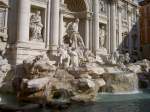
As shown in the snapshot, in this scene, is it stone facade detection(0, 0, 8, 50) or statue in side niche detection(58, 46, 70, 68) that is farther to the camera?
stone facade detection(0, 0, 8, 50)

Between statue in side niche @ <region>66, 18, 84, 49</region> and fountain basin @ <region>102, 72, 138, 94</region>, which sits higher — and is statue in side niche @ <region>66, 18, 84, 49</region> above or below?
above

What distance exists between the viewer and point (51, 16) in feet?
50.0

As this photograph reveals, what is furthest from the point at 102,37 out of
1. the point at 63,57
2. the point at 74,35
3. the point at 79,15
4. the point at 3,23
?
the point at 3,23

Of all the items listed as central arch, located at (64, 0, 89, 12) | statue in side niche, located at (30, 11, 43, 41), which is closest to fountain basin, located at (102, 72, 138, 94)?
statue in side niche, located at (30, 11, 43, 41)

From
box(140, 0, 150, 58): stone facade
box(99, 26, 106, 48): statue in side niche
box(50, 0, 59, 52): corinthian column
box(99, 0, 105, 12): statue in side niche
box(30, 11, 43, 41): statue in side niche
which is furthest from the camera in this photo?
box(140, 0, 150, 58): stone facade

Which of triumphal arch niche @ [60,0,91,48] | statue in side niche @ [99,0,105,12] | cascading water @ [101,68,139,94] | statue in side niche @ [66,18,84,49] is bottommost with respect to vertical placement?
cascading water @ [101,68,139,94]

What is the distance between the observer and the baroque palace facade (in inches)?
538

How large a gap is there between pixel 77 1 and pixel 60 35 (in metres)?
3.44

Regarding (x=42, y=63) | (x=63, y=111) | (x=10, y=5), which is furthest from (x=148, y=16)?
(x=63, y=111)

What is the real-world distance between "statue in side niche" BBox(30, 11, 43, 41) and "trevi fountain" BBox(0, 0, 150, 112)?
2.2 inches

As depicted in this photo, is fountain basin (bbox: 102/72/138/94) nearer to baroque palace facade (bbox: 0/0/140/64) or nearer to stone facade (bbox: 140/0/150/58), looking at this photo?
baroque palace facade (bbox: 0/0/140/64)

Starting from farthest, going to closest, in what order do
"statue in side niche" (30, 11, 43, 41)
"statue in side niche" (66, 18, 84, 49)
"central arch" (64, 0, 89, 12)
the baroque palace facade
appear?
Answer: 1. "central arch" (64, 0, 89, 12)
2. "statue in side niche" (66, 18, 84, 49)
3. "statue in side niche" (30, 11, 43, 41)
4. the baroque palace facade

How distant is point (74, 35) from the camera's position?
1670 cm

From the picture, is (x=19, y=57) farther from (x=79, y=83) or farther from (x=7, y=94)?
(x=79, y=83)
